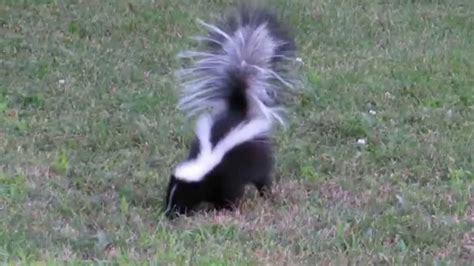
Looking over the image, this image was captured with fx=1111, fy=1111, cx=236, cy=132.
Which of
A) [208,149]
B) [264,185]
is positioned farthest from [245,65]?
[264,185]

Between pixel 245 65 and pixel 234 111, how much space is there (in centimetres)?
25

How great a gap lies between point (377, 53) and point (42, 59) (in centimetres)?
281

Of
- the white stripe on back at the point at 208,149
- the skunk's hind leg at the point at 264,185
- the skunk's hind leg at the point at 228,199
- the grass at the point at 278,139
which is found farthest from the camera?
the skunk's hind leg at the point at 264,185

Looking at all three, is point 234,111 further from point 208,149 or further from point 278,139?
point 278,139

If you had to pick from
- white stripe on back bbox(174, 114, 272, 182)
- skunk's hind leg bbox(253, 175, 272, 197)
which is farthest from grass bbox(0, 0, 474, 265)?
white stripe on back bbox(174, 114, 272, 182)

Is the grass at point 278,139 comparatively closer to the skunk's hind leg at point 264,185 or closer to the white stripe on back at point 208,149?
the skunk's hind leg at point 264,185

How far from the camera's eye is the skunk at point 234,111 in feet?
19.0

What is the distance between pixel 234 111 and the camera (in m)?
5.87

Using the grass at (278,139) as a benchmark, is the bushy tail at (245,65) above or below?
above

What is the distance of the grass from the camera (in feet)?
17.2

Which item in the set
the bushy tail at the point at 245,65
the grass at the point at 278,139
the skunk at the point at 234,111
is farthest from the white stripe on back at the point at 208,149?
the grass at the point at 278,139

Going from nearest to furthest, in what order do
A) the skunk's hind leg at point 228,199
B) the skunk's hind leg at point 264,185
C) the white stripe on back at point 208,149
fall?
1. the white stripe on back at point 208,149
2. the skunk's hind leg at point 228,199
3. the skunk's hind leg at point 264,185

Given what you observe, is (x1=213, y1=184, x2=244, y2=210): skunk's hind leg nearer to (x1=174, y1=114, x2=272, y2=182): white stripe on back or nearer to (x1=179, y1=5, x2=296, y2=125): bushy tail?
(x1=174, y1=114, x2=272, y2=182): white stripe on back

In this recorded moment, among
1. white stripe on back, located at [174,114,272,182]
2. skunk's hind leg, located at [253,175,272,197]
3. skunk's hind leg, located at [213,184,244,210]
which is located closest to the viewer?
white stripe on back, located at [174,114,272,182]
